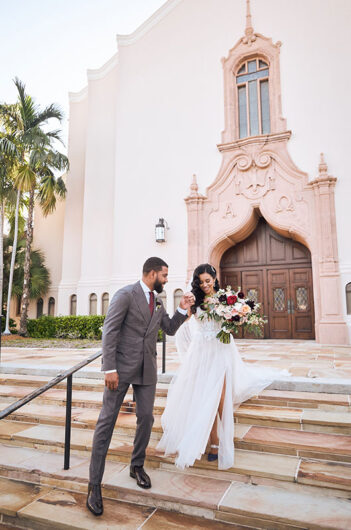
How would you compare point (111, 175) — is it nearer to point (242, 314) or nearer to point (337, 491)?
point (242, 314)

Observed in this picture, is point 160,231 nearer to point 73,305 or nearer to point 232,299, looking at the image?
point 73,305

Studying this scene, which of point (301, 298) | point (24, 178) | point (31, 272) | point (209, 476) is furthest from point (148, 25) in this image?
point (209, 476)

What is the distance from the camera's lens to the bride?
10.5 feet

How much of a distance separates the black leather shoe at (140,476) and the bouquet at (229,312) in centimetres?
129

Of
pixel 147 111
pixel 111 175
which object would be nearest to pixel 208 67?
pixel 147 111

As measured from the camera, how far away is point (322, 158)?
10.4 m

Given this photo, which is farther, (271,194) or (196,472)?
(271,194)

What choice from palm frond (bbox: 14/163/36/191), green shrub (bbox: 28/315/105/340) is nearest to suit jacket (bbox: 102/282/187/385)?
green shrub (bbox: 28/315/105/340)

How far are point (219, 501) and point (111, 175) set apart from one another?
41.2 ft

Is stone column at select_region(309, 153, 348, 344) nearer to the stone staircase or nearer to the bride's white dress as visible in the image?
the stone staircase

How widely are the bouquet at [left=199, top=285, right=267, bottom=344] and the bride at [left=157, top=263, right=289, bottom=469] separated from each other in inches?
4.9

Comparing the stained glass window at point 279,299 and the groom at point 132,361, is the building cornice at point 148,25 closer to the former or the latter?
the stained glass window at point 279,299

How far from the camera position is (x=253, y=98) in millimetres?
12000

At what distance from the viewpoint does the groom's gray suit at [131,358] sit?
288 centimetres
